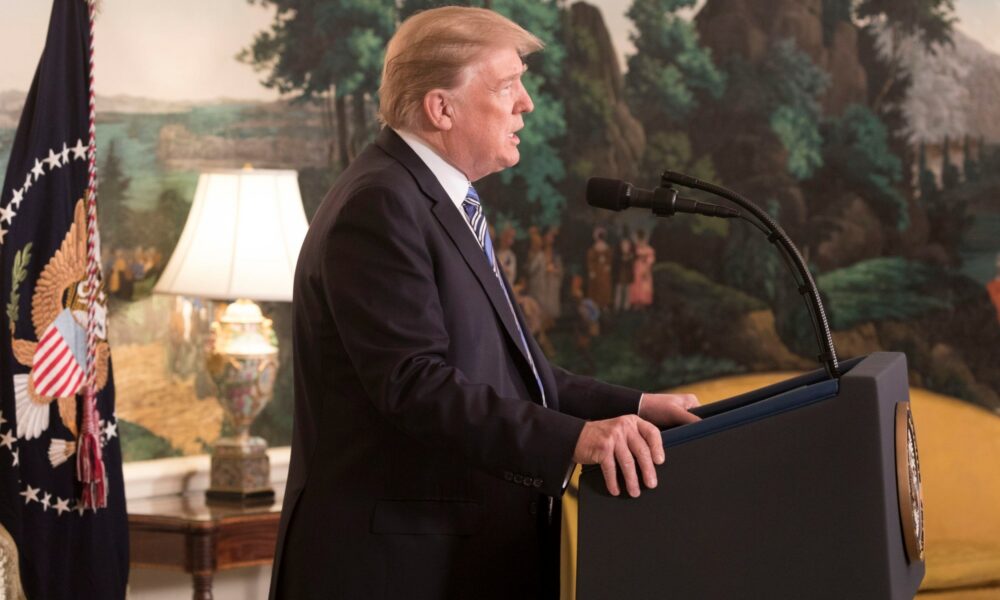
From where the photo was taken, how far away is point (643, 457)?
183 cm

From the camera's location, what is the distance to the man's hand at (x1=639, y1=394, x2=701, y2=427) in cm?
243

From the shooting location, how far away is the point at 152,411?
5012 mm

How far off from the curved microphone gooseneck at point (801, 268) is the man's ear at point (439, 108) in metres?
0.51

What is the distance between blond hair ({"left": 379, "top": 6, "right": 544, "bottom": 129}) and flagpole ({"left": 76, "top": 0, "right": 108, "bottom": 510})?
1860 mm

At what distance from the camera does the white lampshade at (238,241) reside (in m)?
4.50

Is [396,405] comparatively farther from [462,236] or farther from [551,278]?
[551,278]

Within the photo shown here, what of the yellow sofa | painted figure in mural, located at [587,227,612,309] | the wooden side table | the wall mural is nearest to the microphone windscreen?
the wooden side table

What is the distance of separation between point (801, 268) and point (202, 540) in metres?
2.95

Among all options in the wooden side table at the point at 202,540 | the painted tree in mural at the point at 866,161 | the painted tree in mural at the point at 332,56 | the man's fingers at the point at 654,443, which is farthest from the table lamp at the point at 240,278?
the painted tree in mural at the point at 866,161

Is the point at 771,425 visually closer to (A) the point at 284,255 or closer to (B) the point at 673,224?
(A) the point at 284,255

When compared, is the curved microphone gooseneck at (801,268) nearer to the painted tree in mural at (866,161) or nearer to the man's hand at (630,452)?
the man's hand at (630,452)

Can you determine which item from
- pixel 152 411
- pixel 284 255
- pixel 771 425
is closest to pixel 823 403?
pixel 771 425

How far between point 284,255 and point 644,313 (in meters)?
2.54

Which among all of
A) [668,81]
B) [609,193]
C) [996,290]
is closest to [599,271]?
[668,81]
